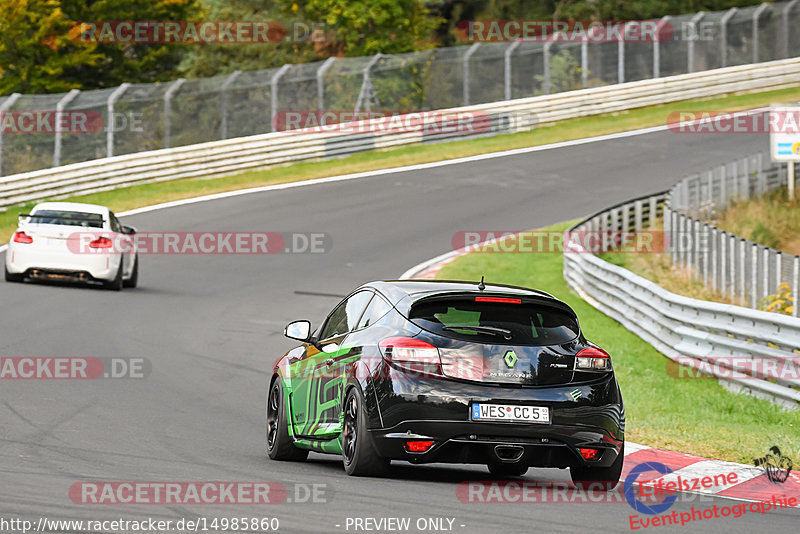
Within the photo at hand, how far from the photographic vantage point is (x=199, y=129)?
118 feet

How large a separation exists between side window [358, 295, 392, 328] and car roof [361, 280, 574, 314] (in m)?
0.05

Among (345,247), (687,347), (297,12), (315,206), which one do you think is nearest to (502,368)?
(687,347)

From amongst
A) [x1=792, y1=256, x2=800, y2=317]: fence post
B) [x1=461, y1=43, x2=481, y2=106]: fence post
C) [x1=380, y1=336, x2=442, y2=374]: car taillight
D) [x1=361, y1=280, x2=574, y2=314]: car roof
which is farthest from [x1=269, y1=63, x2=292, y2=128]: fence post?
[x1=380, y1=336, x2=442, y2=374]: car taillight

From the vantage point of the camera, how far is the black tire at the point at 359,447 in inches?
336

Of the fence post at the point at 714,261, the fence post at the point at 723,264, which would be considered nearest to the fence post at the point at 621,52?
the fence post at the point at 714,261

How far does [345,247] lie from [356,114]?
11578 millimetres

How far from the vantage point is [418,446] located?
27.7ft

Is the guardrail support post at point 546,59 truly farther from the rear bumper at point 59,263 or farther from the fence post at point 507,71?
the rear bumper at point 59,263

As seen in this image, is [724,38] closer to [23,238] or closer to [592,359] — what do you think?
[23,238]

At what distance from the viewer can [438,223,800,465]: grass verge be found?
10922mm

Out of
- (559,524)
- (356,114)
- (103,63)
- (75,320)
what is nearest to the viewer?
(559,524)

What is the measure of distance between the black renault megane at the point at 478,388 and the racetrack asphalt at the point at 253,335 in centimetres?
38

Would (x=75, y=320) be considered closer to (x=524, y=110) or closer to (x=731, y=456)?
(x=731, y=456)

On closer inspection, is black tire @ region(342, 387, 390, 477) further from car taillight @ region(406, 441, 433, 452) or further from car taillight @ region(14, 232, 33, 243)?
car taillight @ region(14, 232, 33, 243)
